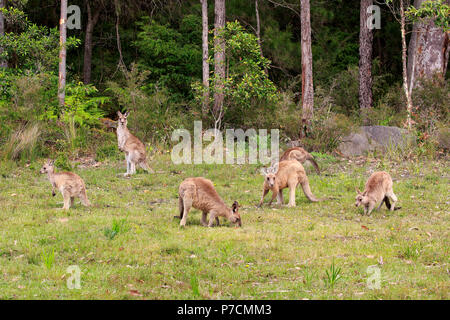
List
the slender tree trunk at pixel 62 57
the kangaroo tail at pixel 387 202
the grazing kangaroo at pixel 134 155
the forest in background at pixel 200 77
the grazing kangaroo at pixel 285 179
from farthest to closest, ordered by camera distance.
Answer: the slender tree trunk at pixel 62 57 → the forest in background at pixel 200 77 → the grazing kangaroo at pixel 134 155 → the grazing kangaroo at pixel 285 179 → the kangaroo tail at pixel 387 202

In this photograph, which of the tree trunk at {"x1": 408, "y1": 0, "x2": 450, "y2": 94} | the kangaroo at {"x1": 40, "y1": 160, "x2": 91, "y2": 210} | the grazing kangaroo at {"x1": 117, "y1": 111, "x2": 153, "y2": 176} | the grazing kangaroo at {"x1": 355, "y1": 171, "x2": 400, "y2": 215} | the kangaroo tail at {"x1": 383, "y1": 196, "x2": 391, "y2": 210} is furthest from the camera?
the tree trunk at {"x1": 408, "y1": 0, "x2": 450, "y2": 94}

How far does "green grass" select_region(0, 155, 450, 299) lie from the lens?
739cm

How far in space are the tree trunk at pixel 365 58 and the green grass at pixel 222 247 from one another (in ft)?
35.0

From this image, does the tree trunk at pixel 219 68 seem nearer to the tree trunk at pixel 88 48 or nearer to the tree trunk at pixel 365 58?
the tree trunk at pixel 365 58

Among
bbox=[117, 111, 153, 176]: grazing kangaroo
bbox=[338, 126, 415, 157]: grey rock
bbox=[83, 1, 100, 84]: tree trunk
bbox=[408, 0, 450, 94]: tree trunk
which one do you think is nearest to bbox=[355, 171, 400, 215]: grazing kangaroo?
bbox=[117, 111, 153, 176]: grazing kangaroo

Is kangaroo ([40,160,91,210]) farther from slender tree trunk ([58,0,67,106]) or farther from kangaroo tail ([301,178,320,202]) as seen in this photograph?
slender tree trunk ([58,0,67,106])

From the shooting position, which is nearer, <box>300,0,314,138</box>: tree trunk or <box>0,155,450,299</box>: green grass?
<box>0,155,450,299</box>: green grass

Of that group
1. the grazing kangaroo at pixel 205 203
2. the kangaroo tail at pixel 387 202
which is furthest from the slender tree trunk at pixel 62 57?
the kangaroo tail at pixel 387 202

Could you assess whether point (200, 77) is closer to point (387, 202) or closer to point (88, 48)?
point (88, 48)

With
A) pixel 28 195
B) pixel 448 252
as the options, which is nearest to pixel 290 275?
pixel 448 252

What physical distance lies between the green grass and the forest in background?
4806 millimetres

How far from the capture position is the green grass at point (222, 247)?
7387 mm

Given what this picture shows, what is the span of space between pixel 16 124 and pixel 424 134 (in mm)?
12470

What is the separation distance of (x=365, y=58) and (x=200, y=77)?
724 centimetres
